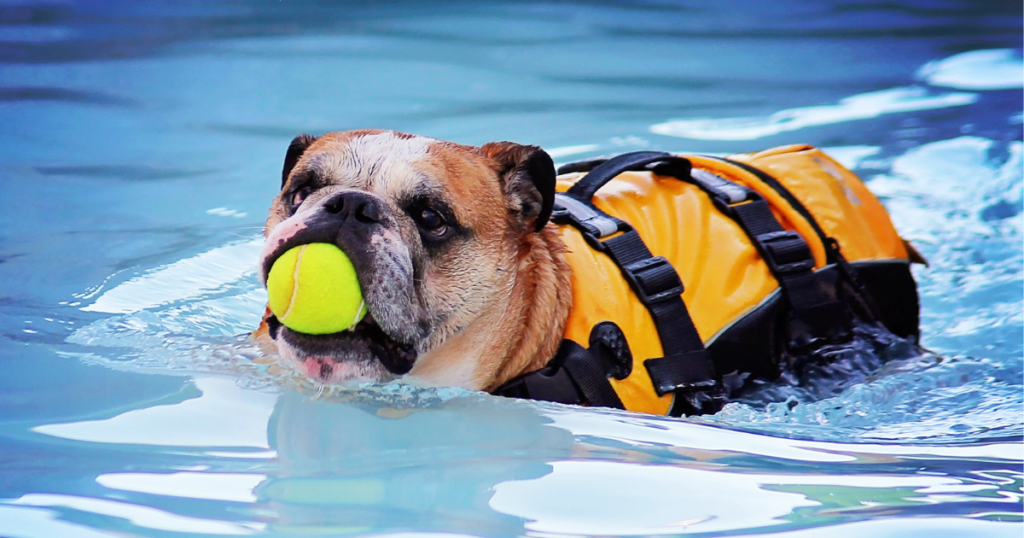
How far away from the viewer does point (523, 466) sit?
2486 mm

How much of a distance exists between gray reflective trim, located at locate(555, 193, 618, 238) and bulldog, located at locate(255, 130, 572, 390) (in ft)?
0.58

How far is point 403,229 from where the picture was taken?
9.05 ft

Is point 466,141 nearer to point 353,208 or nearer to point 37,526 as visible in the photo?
point 353,208

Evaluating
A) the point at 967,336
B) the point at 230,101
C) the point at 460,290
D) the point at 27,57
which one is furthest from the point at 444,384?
the point at 27,57

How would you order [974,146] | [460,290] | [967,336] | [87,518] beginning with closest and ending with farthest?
[87,518], [460,290], [967,336], [974,146]

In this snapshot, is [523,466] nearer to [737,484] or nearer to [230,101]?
[737,484]

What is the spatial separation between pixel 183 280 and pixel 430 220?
1783mm

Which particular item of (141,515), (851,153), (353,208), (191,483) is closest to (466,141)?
(851,153)

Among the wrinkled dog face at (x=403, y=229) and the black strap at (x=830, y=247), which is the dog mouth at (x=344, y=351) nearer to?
the wrinkled dog face at (x=403, y=229)

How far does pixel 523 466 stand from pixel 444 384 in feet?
1.93

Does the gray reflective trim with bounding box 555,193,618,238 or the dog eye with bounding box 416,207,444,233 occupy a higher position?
the dog eye with bounding box 416,207,444,233

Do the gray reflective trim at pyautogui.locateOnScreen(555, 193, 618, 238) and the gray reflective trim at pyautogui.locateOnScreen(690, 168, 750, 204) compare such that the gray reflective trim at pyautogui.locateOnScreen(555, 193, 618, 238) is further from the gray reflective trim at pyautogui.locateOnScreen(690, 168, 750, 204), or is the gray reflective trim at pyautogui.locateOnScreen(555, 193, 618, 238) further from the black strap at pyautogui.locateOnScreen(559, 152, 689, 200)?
the gray reflective trim at pyautogui.locateOnScreen(690, 168, 750, 204)

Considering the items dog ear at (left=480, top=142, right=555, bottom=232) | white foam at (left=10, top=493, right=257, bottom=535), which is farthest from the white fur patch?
white foam at (left=10, top=493, right=257, bottom=535)

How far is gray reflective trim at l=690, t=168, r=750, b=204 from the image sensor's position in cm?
363
